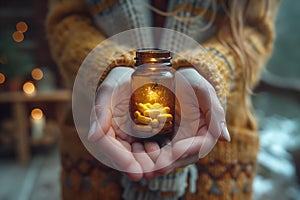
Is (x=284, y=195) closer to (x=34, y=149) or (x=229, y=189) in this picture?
(x=229, y=189)

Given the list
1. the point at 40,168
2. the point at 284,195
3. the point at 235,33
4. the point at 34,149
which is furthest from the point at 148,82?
the point at 34,149

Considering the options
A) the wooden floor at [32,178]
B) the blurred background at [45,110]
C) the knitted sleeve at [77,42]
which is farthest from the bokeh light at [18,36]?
the knitted sleeve at [77,42]

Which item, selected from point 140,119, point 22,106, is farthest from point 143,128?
point 22,106

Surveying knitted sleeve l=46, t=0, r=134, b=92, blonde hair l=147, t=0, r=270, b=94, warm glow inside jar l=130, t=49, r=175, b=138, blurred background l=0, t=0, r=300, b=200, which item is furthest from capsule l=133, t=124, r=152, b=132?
blurred background l=0, t=0, r=300, b=200

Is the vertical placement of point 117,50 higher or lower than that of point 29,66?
higher

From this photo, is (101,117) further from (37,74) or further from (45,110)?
(45,110)

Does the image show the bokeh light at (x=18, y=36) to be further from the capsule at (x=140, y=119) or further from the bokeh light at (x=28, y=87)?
the capsule at (x=140, y=119)
